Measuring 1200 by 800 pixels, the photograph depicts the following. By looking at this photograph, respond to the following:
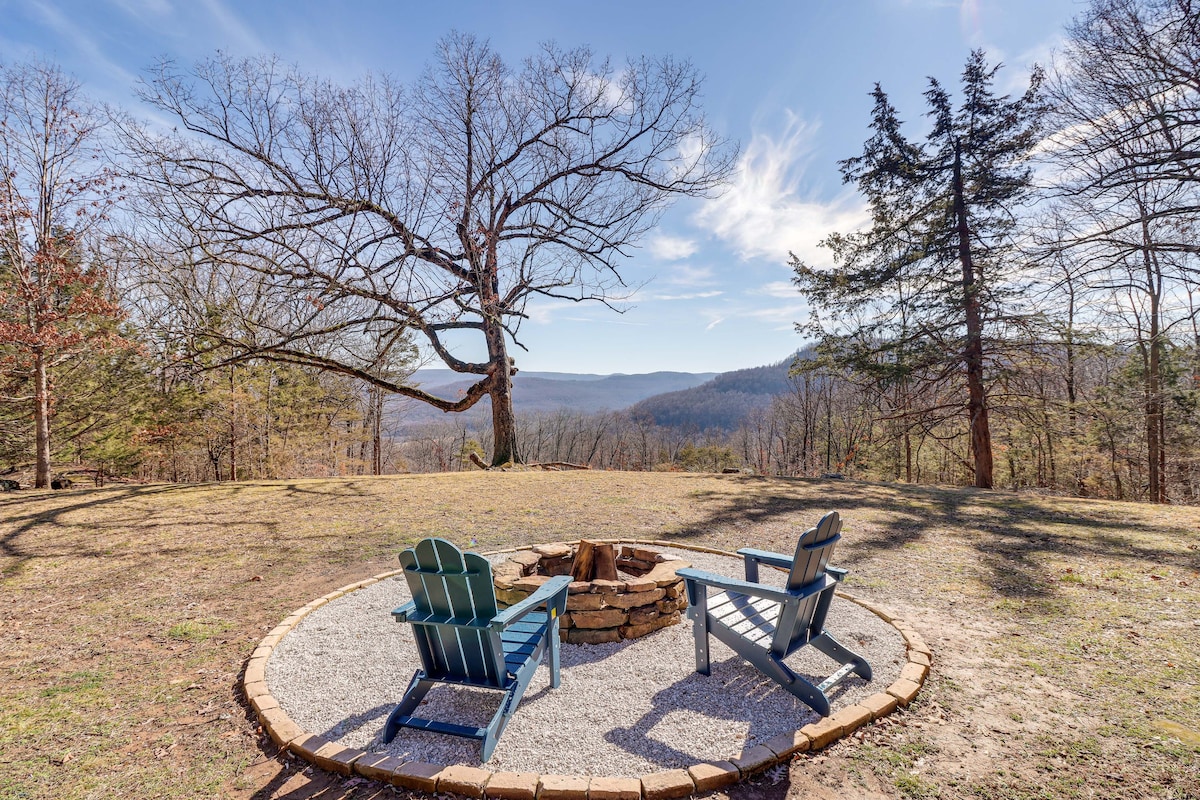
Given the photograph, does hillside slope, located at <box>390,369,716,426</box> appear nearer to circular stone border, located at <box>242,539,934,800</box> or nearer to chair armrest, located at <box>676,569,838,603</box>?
chair armrest, located at <box>676,569,838,603</box>

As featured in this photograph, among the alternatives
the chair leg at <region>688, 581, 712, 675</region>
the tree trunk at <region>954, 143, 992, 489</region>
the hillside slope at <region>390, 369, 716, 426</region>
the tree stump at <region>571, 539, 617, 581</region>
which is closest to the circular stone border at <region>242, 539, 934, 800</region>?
the chair leg at <region>688, 581, 712, 675</region>

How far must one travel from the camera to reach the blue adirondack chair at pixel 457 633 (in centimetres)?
224

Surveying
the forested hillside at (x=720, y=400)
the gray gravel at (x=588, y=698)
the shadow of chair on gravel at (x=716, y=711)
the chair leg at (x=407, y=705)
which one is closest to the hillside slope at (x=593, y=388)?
the forested hillside at (x=720, y=400)

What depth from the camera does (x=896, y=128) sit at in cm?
1194

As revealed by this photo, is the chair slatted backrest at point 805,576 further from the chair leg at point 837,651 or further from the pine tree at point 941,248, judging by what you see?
the pine tree at point 941,248

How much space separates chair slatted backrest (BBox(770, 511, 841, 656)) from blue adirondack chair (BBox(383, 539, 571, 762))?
1.29 metres

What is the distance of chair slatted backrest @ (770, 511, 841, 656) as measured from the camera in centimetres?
250

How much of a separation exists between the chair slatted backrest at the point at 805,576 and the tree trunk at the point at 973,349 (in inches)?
405

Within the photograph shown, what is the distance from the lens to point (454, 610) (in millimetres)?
2305

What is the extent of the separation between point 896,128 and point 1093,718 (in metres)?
13.3

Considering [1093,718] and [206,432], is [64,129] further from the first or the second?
[1093,718]

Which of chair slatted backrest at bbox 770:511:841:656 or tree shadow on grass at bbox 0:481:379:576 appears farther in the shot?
tree shadow on grass at bbox 0:481:379:576

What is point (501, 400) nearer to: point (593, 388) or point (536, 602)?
point (536, 602)

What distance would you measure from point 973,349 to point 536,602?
11.7 metres
